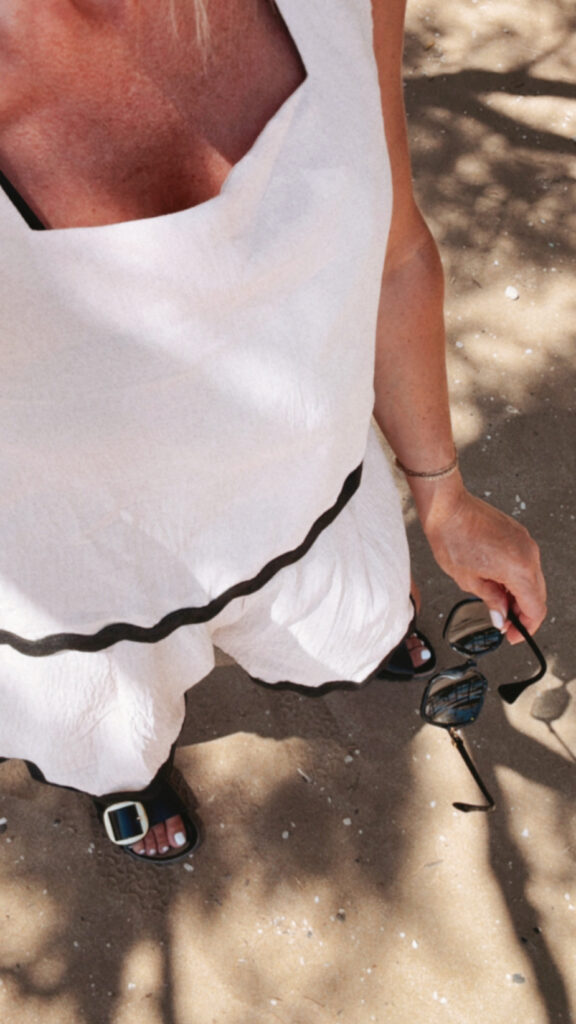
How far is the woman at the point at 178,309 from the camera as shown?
70cm

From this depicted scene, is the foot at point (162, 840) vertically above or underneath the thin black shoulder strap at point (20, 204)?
underneath

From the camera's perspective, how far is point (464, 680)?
1.88 metres

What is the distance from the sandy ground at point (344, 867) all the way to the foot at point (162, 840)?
3.0 inches

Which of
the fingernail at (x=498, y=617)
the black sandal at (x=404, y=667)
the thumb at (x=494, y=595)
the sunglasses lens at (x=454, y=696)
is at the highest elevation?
the thumb at (x=494, y=595)

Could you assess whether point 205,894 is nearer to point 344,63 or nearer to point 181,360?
point 181,360

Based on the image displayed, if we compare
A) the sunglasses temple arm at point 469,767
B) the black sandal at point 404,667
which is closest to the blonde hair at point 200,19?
the sunglasses temple arm at point 469,767

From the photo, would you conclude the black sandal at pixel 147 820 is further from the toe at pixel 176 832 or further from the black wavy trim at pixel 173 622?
the black wavy trim at pixel 173 622

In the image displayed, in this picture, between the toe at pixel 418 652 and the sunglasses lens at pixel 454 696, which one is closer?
Result: the sunglasses lens at pixel 454 696

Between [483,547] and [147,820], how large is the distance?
117 cm

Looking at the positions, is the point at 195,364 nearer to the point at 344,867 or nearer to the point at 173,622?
the point at 173,622

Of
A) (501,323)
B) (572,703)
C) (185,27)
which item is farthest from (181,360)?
(501,323)

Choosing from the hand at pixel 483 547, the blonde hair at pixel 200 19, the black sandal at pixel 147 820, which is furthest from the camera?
the black sandal at pixel 147 820

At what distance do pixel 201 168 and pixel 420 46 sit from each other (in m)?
2.91

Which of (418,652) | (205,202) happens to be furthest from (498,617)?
(205,202)
